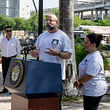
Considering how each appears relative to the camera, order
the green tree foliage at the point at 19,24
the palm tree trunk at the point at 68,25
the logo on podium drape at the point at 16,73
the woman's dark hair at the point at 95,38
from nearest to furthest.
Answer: the woman's dark hair at the point at 95,38
the logo on podium drape at the point at 16,73
the palm tree trunk at the point at 68,25
the green tree foliage at the point at 19,24

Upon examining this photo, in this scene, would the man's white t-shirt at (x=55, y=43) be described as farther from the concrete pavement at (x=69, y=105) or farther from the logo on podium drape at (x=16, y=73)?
the concrete pavement at (x=69, y=105)

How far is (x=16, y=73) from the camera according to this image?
4605mm

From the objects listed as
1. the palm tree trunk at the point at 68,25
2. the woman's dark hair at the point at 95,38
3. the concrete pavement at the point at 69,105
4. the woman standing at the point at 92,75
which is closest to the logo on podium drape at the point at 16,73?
the woman standing at the point at 92,75

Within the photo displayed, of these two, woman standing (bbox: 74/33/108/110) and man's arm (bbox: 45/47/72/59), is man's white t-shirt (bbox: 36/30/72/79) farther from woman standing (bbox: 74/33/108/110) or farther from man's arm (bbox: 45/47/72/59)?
woman standing (bbox: 74/33/108/110)

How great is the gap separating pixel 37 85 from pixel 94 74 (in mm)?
763

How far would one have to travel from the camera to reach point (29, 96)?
14.0 feet

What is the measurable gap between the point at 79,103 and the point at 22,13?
165256 millimetres

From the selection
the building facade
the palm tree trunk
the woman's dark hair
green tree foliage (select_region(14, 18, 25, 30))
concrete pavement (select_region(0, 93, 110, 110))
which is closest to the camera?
the woman's dark hair

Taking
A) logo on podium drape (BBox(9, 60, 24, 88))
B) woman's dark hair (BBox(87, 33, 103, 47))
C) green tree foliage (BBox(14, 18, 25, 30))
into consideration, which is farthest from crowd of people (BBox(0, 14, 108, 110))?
green tree foliage (BBox(14, 18, 25, 30))

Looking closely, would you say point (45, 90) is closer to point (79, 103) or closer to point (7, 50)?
point (79, 103)

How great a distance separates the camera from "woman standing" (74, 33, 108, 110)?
4047mm

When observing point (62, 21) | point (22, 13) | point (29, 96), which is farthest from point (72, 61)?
point (22, 13)

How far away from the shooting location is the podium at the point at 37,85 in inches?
168

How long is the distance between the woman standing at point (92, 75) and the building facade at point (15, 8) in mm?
163933
